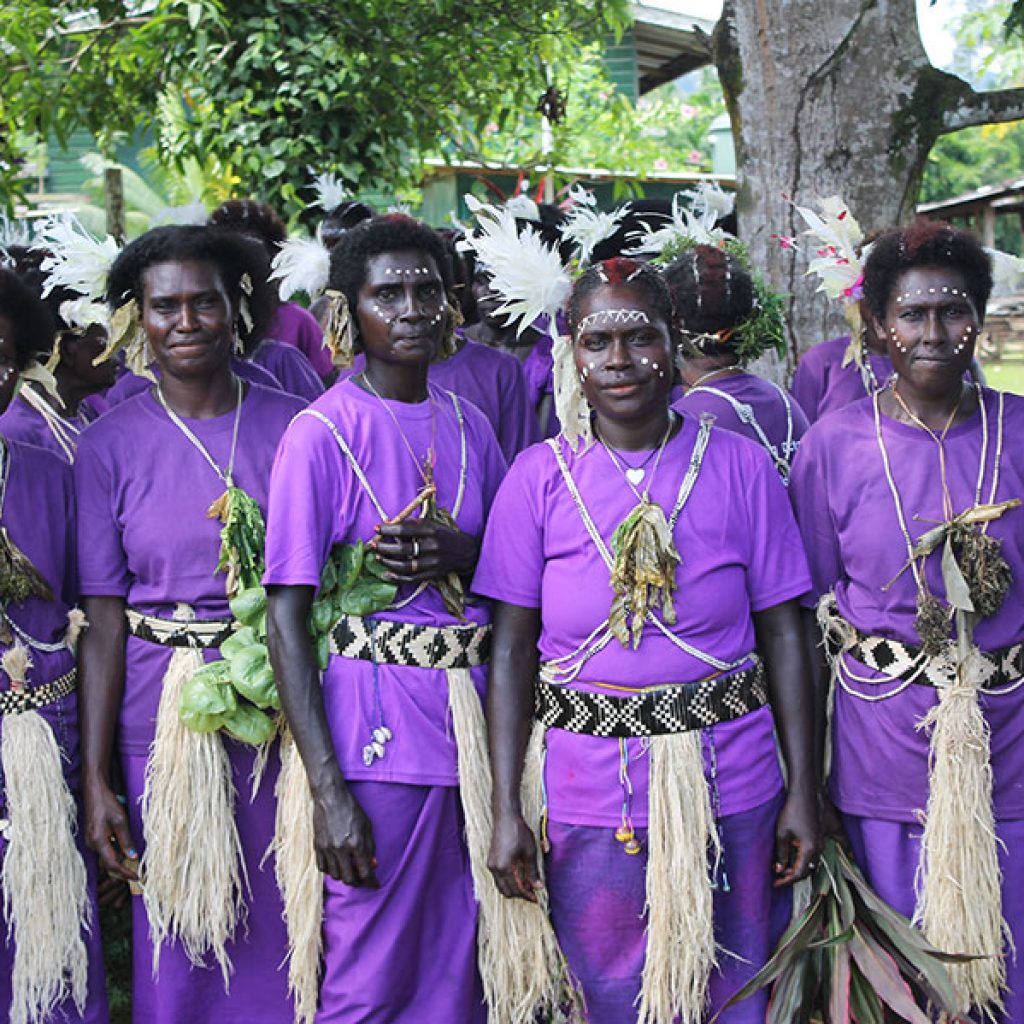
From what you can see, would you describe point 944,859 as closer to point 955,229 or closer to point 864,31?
point 955,229

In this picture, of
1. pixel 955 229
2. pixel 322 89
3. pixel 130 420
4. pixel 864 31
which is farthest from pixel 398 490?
pixel 322 89

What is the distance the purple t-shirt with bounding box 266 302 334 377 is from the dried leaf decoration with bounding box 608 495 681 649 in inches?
106

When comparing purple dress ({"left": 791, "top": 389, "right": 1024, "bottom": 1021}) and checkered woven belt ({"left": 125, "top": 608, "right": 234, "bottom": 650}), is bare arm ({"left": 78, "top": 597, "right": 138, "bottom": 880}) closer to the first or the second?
checkered woven belt ({"left": 125, "top": 608, "right": 234, "bottom": 650})

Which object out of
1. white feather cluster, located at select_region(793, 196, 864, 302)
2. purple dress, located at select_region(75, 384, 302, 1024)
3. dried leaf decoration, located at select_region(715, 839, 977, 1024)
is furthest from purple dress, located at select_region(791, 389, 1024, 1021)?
purple dress, located at select_region(75, 384, 302, 1024)

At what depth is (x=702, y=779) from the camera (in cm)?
302

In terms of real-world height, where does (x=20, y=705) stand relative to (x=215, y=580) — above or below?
below

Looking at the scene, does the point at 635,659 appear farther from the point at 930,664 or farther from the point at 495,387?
the point at 495,387


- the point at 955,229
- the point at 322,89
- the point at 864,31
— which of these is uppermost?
the point at 322,89

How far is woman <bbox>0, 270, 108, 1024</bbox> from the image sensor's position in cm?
330

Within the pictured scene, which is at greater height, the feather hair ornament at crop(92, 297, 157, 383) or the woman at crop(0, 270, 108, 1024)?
the feather hair ornament at crop(92, 297, 157, 383)

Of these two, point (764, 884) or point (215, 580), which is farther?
point (215, 580)

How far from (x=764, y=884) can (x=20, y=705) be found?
1.87 metres

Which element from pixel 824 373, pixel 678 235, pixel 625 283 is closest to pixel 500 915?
pixel 625 283

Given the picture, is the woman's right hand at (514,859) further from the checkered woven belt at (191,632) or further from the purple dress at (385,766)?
the checkered woven belt at (191,632)
